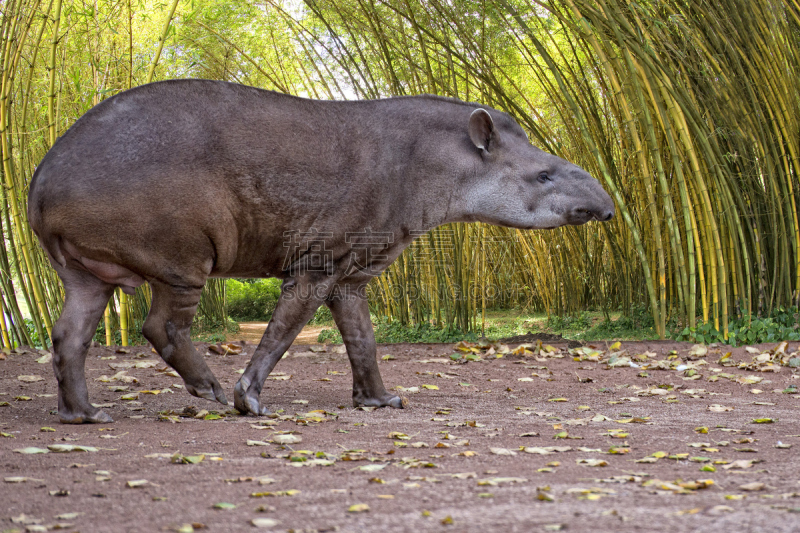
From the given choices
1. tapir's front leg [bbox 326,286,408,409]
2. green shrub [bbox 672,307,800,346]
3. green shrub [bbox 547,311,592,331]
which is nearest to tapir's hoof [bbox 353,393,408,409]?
tapir's front leg [bbox 326,286,408,409]

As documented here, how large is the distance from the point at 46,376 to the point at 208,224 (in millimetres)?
2407

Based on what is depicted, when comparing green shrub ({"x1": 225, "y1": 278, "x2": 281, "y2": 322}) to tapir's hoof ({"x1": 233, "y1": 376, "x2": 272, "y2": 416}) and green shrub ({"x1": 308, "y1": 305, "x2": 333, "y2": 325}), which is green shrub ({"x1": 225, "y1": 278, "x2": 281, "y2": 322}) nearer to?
green shrub ({"x1": 308, "y1": 305, "x2": 333, "y2": 325})

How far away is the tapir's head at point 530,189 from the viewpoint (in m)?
3.83

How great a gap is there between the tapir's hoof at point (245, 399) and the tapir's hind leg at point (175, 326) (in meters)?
0.19

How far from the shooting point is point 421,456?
8.71ft

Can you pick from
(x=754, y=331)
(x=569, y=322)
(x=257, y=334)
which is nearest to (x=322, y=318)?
(x=257, y=334)

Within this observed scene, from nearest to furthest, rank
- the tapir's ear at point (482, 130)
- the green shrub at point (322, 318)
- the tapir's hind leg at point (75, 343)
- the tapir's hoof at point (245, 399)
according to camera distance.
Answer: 1. the tapir's hind leg at point (75, 343)
2. the tapir's hoof at point (245, 399)
3. the tapir's ear at point (482, 130)
4. the green shrub at point (322, 318)

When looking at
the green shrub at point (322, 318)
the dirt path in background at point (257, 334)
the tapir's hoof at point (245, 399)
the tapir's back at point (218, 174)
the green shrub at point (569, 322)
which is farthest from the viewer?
the green shrub at point (322, 318)

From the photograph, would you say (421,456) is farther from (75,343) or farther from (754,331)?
(754,331)

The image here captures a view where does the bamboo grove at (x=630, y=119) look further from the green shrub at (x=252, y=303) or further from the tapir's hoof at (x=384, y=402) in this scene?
the green shrub at (x=252, y=303)

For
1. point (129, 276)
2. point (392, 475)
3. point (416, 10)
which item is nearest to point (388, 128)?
point (129, 276)

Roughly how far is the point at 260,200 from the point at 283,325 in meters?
0.61

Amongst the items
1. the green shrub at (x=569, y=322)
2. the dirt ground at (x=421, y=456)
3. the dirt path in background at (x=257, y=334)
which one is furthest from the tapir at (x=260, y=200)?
the dirt path in background at (x=257, y=334)

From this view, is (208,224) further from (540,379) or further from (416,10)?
(416,10)
